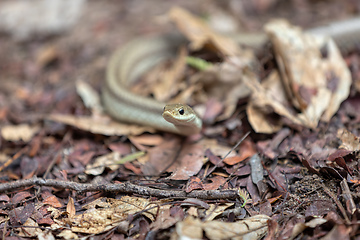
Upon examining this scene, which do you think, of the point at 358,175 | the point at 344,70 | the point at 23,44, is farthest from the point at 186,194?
the point at 23,44

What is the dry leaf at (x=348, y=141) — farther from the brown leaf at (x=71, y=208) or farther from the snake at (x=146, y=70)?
the brown leaf at (x=71, y=208)

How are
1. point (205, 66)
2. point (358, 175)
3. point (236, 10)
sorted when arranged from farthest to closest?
point (236, 10) → point (205, 66) → point (358, 175)

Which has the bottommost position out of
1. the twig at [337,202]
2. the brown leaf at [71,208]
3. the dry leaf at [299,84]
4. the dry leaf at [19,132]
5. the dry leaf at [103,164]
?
the brown leaf at [71,208]

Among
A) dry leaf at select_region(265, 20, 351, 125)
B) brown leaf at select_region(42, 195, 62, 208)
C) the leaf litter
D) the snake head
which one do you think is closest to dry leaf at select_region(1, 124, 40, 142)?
the leaf litter

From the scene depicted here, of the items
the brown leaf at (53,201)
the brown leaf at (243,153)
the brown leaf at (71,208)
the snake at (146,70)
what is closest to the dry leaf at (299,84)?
the brown leaf at (243,153)

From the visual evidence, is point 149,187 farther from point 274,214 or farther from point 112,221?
point 274,214

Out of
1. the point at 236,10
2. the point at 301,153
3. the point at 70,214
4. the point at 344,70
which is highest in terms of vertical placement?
the point at 236,10
